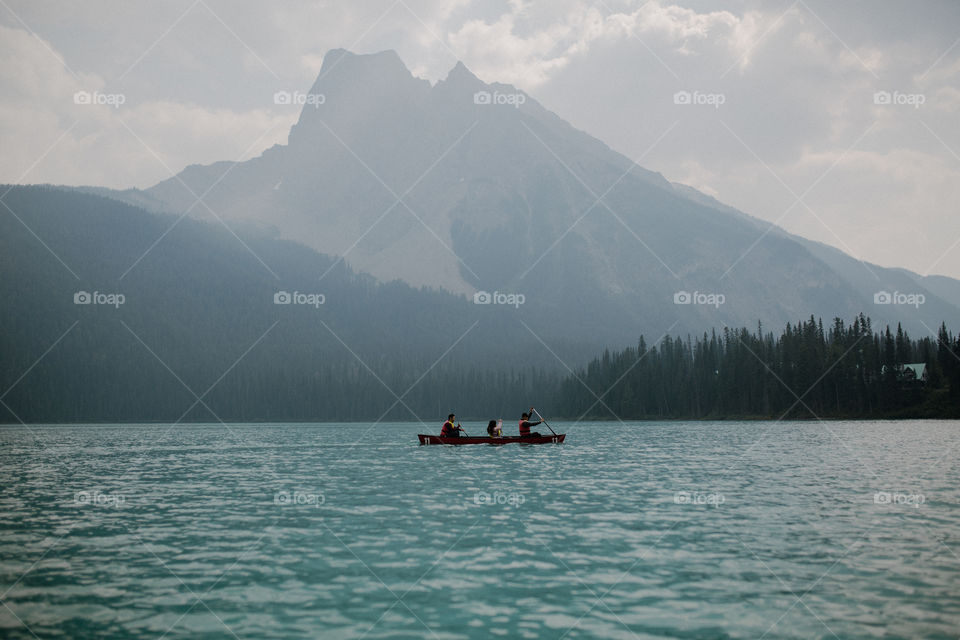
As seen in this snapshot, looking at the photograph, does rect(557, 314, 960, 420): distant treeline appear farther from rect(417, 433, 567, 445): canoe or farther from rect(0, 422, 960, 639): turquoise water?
rect(0, 422, 960, 639): turquoise water

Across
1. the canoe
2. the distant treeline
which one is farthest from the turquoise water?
the distant treeline

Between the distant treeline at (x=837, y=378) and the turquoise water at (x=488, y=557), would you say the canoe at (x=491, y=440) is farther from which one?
the distant treeline at (x=837, y=378)

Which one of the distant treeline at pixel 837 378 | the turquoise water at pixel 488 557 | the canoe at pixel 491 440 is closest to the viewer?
the turquoise water at pixel 488 557

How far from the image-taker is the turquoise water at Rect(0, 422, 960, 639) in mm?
16531

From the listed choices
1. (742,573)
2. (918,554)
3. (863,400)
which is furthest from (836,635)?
(863,400)

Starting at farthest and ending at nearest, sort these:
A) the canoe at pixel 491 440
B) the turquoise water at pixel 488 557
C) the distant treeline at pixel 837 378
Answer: the distant treeline at pixel 837 378 < the canoe at pixel 491 440 < the turquoise water at pixel 488 557

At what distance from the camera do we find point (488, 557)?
74.9 feet

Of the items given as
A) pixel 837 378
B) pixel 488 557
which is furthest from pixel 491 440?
pixel 837 378

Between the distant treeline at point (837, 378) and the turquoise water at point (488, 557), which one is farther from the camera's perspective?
the distant treeline at point (837, 378)

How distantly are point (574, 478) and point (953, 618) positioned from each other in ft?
100

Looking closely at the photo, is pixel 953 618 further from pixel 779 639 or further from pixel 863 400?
pixel 863 400

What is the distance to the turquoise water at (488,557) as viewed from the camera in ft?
54.2

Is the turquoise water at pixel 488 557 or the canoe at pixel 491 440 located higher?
the canoe at pixel 491 440

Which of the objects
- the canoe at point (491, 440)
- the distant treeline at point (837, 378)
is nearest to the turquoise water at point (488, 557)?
the canoe at point (491, 440)
